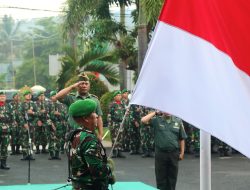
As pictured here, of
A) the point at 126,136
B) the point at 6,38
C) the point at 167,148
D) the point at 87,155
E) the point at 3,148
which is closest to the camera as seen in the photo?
the point at 87,155

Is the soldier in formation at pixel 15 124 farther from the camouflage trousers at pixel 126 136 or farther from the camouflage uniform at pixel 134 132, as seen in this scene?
the camouflage uniform at pixel 134 132

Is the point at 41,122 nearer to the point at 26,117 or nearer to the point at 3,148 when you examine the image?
the point at 26,117

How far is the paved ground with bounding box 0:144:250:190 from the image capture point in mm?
10320

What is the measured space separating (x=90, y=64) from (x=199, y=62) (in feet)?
57.4

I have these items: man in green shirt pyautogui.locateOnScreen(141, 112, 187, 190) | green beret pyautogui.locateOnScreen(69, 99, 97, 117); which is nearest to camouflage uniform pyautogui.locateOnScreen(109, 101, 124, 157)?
man in green shirt pyautogui.locateOnScreen(141, 112, 187, 190)

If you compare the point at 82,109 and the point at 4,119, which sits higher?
the point at 82,109

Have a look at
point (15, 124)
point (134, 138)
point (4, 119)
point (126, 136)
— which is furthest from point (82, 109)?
point (126, 136)

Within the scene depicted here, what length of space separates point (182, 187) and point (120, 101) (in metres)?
5.48

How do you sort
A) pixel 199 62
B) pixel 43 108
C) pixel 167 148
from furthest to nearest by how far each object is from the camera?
pixel 43 108
pixel 167 148
pixel 199 62

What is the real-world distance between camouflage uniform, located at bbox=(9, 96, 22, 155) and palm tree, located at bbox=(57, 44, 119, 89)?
16.9 feet

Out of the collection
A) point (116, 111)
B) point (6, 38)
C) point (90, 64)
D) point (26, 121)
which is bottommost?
point (6, 38)

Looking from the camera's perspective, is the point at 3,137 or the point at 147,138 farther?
the point at 147,138

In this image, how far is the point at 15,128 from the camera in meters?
15.1

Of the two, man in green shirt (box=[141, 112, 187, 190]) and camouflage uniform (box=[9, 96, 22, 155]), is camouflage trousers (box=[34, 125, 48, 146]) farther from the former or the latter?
man in green shirt (box=[141, 112, 187, 190])
